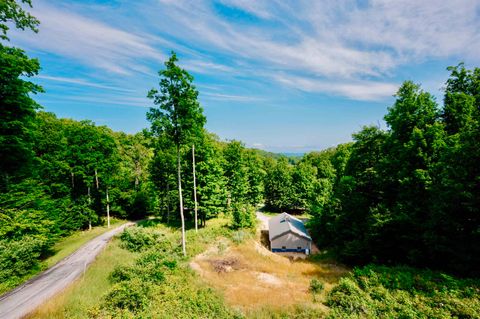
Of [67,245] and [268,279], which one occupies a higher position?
[67,245]

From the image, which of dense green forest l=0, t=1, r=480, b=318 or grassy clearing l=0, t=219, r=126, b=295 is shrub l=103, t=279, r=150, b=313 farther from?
grassy clearing l=0, t=219, r=126, b=295

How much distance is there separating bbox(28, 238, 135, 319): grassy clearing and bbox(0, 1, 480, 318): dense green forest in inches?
192

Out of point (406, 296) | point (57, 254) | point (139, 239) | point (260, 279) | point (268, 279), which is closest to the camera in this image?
point (406, 296)

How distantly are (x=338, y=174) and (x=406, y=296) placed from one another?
2472 cm

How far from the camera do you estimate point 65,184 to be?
27.9 m

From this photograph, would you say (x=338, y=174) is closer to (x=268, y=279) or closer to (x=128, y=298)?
(x=268, y=279)

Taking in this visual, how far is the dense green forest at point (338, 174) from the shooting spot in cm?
1222

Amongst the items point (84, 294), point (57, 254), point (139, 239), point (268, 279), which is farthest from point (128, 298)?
point (57, 254)

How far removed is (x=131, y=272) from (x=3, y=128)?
35.2 feet

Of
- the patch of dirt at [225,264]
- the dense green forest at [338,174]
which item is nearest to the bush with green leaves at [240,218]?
the dense green forest at [338,174]

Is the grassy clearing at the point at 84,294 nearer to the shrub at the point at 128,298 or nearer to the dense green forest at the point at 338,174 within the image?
the shrub at the point at 128,298

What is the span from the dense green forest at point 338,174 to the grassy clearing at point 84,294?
4878 millimetres

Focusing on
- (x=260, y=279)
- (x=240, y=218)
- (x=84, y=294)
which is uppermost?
(x=84, y=294)

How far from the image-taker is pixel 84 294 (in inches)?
457
